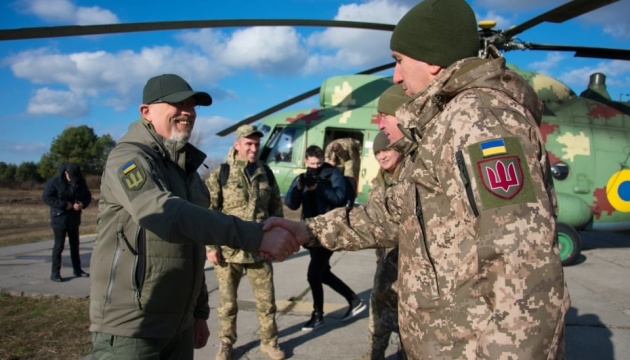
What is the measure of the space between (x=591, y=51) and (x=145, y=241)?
24.3 ft

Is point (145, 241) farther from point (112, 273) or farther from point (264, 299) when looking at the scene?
point (264, 299)

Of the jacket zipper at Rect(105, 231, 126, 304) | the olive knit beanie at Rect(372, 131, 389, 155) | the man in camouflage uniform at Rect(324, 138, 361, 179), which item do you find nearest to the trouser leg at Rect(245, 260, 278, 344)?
the olive knit beanie at Rect(372, 131, 389, 155)

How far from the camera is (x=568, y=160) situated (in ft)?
27.1

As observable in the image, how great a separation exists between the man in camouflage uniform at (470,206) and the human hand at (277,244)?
689 millimetres

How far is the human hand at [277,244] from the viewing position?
2209 mm

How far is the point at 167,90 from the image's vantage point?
7.77 ft

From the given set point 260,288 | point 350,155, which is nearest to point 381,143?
point 260,288

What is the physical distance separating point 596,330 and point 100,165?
130ft

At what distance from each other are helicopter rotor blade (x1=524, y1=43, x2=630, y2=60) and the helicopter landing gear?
2.71 meters

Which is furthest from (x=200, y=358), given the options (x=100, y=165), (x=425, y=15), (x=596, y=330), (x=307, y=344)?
(x=100, y=165)

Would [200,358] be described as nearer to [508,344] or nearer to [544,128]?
[508,344]

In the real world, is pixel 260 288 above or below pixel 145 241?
below

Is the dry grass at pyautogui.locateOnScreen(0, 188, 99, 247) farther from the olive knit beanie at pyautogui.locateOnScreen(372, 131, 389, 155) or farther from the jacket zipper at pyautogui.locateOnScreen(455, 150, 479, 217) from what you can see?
the jacket zipper at pyautogui.locateOnScreen(455, 150, 479, 217)

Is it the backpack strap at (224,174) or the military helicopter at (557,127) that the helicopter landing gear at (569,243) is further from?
the backpack strap at (224,174)
